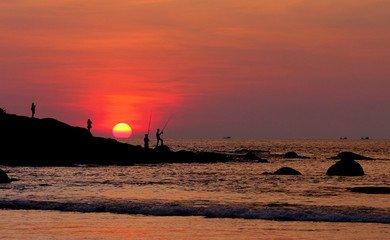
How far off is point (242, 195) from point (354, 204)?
27.6 ft

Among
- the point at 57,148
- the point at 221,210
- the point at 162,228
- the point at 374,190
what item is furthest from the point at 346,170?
the point at 162,228

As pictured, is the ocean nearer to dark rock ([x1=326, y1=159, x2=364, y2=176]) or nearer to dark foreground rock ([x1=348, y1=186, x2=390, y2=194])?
dark foreground rock ([x1=348, y1=186, x2=390, y2=194])

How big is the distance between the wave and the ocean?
48mm

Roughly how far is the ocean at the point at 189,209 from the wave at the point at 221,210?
5cm

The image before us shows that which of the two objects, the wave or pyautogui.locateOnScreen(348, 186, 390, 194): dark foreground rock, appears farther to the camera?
pyautogui.locateOnScreen(348, 186, 390, 194): dark foreground rock

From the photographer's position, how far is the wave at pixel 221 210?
3706 cm

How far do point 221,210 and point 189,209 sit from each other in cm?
180

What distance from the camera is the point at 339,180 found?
6531 centimetres

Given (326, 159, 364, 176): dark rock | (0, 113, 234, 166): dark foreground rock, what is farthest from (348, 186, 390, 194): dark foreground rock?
(0, 113, 234, 166): dark foreground rock

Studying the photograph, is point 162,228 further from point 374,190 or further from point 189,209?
point 374,190

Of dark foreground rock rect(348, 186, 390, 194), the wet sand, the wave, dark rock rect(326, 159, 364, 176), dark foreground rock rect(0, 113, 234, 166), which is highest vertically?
dark foreground rock rect(0, 113, 234, 166)

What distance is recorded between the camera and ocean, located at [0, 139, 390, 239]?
104ft

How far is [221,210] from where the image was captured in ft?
129

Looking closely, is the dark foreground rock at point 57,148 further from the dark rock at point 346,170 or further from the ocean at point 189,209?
the dark rock at point 346,170
